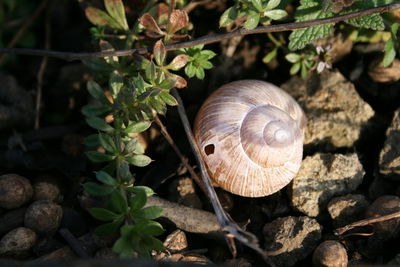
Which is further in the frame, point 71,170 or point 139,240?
point 71,170

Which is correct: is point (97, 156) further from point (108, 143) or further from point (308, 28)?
point (308, 28)

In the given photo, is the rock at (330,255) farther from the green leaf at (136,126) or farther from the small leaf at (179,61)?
the small leaf at (179,61)

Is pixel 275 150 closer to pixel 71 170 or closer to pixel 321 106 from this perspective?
pixel 321 106

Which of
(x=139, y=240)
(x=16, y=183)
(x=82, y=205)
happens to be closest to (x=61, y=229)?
(x=82, y=205)

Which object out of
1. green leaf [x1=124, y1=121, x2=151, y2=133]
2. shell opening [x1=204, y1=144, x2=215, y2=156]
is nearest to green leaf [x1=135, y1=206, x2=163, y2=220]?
green leaf [x1=124, y1=121, x2=151, y2=133]

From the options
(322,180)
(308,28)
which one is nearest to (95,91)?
(308,28)

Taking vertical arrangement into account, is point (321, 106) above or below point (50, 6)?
below
